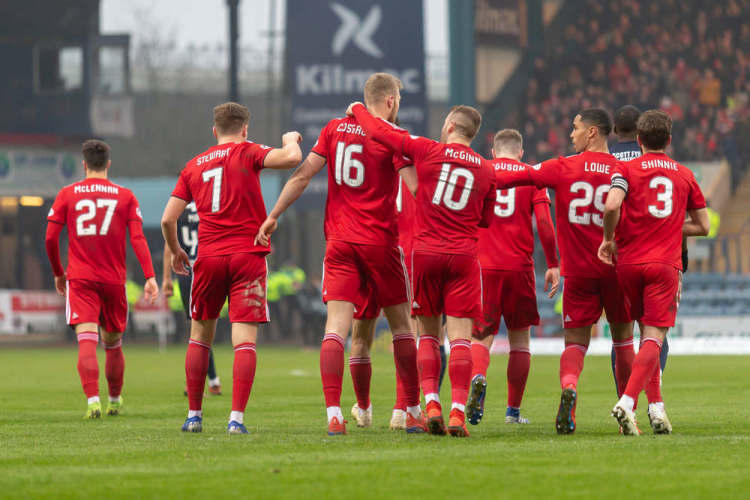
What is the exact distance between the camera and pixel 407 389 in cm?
880

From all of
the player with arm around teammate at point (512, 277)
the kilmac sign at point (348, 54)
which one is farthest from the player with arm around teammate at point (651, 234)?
the kilmac sign at point (348, 54)

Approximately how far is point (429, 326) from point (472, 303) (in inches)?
13.2

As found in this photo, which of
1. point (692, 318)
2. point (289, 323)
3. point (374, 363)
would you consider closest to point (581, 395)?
point (374, 363)

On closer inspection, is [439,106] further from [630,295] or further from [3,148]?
[630,295]

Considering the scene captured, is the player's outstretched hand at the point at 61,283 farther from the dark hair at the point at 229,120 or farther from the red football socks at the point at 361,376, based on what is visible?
the red football socks at the point at 361,376

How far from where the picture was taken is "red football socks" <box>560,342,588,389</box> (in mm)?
8578

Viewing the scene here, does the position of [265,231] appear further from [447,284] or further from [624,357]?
[624,357]

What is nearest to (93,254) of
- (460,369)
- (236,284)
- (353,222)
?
(236,284)

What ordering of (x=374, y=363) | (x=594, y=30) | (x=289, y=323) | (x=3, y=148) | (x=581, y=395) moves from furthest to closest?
(x=594, y=30), (x=3, y=148), (x=289, y=323), (x=374, y=363), (x=581, y=395)

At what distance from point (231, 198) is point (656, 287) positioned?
8.99 feet

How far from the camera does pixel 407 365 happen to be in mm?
8750

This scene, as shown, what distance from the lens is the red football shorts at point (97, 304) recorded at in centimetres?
1054

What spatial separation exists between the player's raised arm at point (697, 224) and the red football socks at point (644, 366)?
0.78m

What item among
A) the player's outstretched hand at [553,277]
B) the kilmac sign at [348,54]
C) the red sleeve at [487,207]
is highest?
the kilmac sign at [348,54]
